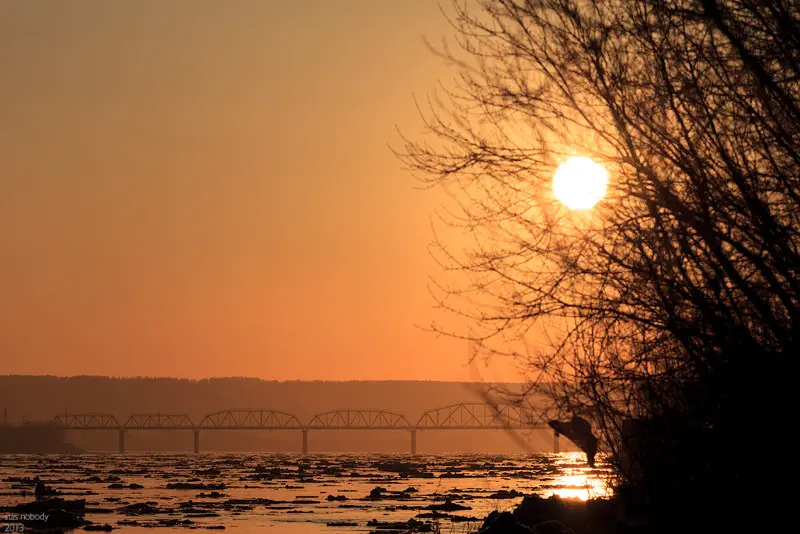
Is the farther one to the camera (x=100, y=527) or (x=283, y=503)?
(x=283, y=503)

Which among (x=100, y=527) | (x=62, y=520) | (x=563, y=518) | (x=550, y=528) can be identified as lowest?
(x=100, y=527)

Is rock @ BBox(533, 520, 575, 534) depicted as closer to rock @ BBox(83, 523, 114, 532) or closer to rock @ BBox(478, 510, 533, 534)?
rock @ BBox(478, 510, 533, 534)

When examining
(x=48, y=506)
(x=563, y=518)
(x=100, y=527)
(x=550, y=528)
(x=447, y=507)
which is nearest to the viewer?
(x=550, y=528)

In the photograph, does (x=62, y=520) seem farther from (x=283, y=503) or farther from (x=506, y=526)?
(x=506, y=526)

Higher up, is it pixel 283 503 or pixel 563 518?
pixel 563 518

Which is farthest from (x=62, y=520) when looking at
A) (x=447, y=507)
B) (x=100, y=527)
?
(x=447, y=507)

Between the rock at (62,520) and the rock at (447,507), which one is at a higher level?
the rock at (62,520)

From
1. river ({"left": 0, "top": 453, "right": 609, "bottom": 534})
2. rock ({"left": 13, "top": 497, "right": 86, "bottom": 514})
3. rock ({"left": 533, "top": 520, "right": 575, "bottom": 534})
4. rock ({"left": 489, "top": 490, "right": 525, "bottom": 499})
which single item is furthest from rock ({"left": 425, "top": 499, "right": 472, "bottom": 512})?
rock ({"left": 533, "top": 520, "right": 575, "bottom": 534})

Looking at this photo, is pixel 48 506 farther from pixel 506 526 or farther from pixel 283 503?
pixel 506 526

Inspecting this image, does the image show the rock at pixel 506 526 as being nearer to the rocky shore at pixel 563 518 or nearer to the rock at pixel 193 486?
the rocky shore at pixel 563 518

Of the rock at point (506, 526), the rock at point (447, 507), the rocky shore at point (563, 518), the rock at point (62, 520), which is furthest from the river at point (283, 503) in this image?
the rock at point (506, 526)

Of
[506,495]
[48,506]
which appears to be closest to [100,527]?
[48,506]

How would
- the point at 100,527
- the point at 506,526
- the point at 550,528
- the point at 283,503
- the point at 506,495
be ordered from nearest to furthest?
the point at 550,528 → the point at 506,526 → the point at 100,527 → the point at 506,495 → the point at 283,503

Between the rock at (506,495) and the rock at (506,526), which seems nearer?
the rock at (506,526)
